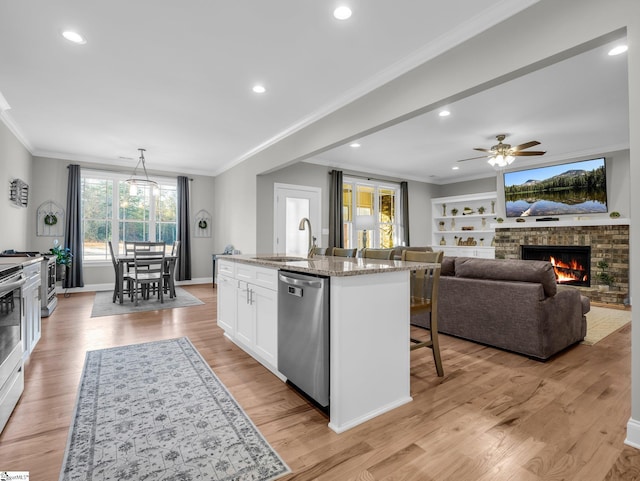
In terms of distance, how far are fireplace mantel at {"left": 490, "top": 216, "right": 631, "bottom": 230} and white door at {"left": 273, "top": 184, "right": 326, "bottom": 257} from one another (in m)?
4.09

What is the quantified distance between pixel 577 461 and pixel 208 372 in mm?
→ 2437

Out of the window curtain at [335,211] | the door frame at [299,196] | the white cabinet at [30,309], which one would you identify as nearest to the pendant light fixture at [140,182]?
the door frame at [299,196]

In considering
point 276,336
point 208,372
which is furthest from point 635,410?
point 208,372

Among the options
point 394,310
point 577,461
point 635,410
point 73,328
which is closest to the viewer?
point 577,461

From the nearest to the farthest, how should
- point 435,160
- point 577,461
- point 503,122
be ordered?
1. point 577,461
2. point 503,122
3. point 435,160

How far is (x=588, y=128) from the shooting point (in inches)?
200

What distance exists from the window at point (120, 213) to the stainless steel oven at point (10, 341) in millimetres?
4882

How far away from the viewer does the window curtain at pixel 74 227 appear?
254 inches

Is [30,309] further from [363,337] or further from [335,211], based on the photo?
[335,211]

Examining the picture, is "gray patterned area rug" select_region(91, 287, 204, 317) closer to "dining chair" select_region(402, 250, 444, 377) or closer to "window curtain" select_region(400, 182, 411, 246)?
"dining chair" select_region(402, 250, 444, 377)

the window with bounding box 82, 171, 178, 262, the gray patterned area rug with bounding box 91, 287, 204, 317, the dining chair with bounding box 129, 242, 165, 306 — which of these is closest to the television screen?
the gray patterned area rug with bounding box 91, 287, 204, 317

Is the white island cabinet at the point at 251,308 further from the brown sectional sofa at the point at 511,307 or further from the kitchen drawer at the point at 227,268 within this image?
the brown sectional sofa at the point at 511,307

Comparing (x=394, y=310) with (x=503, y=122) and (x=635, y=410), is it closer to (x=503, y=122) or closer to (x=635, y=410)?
(x=635, y=410)

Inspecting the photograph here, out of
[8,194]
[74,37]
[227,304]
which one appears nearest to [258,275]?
[227,304]
